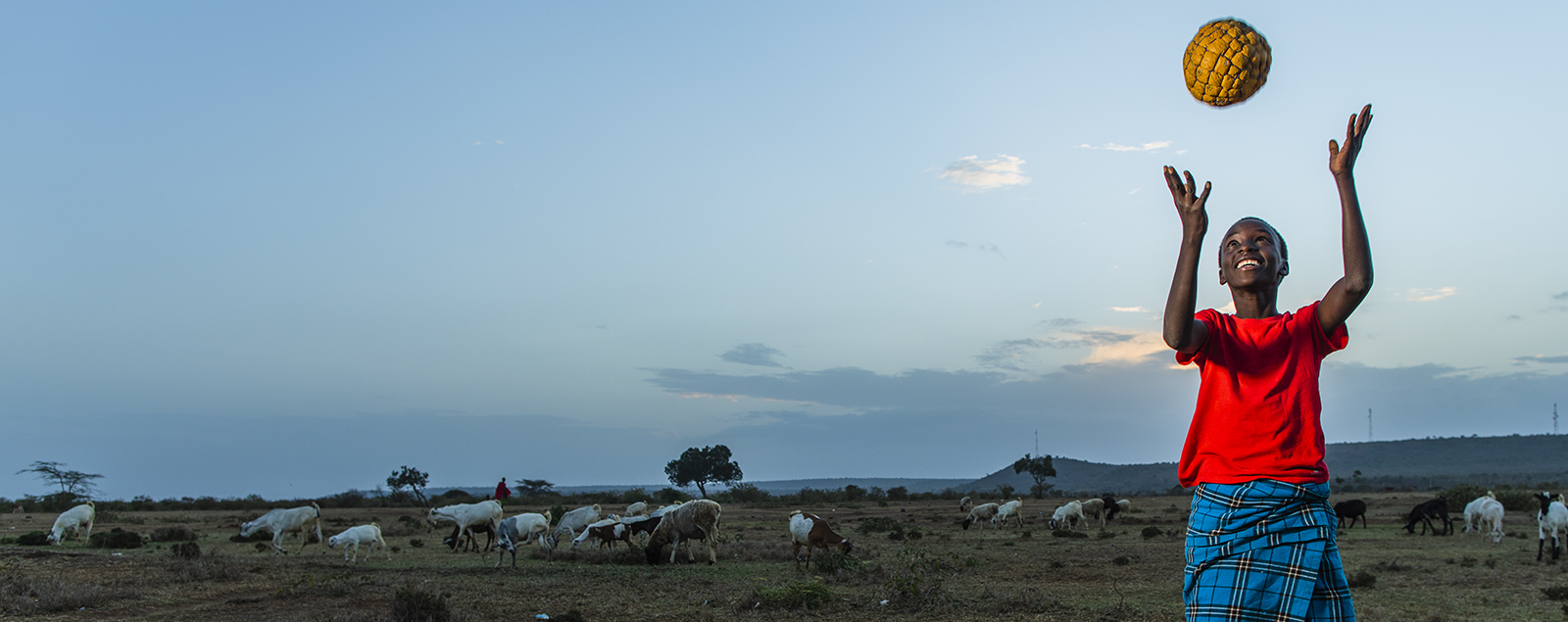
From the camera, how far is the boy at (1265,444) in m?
2.91

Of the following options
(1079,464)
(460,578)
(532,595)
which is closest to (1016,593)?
(532,595)

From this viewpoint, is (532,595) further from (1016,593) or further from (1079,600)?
(1079,600)

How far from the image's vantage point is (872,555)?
65.8 feet

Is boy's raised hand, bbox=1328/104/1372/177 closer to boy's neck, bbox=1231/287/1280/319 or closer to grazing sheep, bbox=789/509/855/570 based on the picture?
boy's neck, bbox=1231/287/1280/319

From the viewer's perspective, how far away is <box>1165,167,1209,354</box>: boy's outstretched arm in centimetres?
297

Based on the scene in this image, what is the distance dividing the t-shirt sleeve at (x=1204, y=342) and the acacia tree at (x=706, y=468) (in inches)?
3270

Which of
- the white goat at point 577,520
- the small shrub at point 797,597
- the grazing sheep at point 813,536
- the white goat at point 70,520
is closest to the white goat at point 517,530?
the white goat at point 577,520

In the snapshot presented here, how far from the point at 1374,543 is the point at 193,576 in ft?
88.0

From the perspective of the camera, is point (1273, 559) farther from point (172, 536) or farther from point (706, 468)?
point (706, 468)

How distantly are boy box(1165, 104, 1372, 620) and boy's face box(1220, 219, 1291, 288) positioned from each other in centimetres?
17

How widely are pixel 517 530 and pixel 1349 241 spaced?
18.0 metres

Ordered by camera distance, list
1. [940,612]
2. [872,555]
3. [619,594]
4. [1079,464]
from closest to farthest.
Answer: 1. [940,612]
2. [619,594]
3. [872,555]
4. [1079,464]

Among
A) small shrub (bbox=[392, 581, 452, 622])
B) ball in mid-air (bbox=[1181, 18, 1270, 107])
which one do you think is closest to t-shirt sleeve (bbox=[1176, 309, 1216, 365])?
ball in mid-air (bbox=[1181, 18, 1270, 107])

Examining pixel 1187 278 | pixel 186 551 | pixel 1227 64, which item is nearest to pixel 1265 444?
pixel 1187 278
